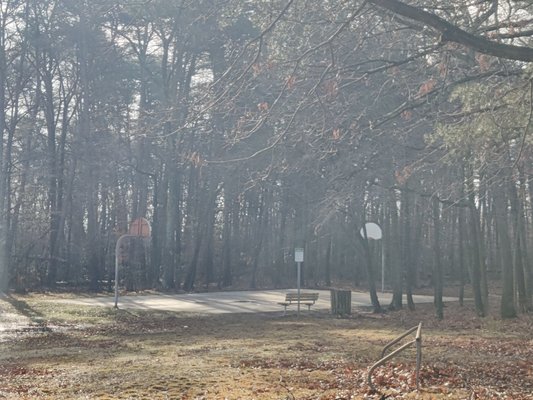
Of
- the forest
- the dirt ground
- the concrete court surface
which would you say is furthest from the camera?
the concrete court surface

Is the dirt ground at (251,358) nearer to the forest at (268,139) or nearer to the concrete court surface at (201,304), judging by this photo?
the forest at (268,139)

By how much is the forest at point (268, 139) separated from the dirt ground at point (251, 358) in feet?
9.34

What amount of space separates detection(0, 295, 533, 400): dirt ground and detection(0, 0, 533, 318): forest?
285 centimetres

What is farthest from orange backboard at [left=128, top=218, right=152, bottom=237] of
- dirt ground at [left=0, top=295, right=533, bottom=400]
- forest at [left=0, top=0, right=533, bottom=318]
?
dirt ground at [left=0, top=295, right=533, bottom=400]

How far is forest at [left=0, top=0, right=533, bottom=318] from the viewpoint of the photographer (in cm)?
1034

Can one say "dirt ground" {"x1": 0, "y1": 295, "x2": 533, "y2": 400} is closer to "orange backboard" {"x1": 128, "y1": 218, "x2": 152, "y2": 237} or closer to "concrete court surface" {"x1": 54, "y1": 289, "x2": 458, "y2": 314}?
"concrete court surface" {"x1": 54, "y1": 289, "x2": 458, "y2": 314}

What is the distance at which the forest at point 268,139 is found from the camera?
1034 cm

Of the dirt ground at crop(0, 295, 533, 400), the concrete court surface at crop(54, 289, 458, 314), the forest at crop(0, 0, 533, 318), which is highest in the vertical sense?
the forest at crop(0, 0, 533, 318)

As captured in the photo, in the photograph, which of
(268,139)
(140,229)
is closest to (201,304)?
(140,229)

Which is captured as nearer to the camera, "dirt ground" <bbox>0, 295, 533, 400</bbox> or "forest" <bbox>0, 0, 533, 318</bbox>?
"dirt ground" <bbox>0, 295, 533, 400</bbox>

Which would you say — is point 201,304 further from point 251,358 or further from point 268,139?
point 251,358

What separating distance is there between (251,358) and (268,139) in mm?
5106

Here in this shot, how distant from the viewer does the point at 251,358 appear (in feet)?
37.0

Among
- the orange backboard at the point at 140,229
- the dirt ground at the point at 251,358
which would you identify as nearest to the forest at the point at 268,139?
the dirt ground at the point at 251,358
